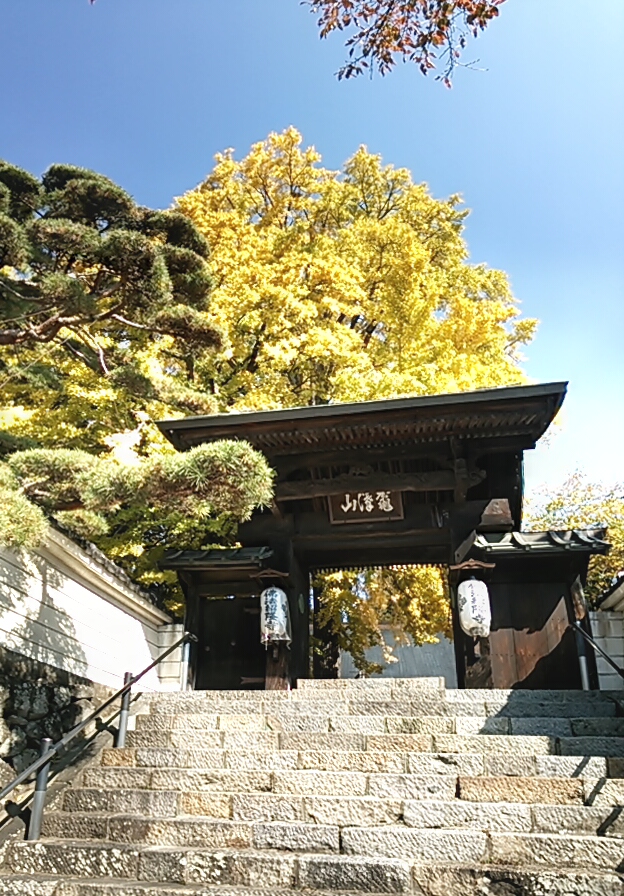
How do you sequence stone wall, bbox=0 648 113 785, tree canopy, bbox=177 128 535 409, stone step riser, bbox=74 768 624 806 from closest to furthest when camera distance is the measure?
stone step riser, bbox=74 768 624 806 < stone wall, bbox=0 648 113 785 < tree canopy, bbox=177 128 535 409

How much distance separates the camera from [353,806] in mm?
5012

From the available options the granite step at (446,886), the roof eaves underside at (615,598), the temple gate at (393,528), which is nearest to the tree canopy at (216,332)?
the temple gate at (393,528)

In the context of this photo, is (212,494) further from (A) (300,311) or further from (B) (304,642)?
(A) (300,311)

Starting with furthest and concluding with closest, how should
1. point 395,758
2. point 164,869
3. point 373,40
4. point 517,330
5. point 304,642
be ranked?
point 517,330
point 304,642
point 395,758
point 164,869
point 373,40

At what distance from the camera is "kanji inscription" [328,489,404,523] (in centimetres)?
985

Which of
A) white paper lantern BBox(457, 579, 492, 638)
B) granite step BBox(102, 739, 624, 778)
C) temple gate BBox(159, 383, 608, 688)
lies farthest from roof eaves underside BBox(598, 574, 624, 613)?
granite step BBox(102, 739, 624, 778)

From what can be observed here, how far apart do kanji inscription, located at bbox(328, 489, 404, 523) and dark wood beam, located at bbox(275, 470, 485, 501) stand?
0.39ft

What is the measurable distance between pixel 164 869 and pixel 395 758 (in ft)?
7.06

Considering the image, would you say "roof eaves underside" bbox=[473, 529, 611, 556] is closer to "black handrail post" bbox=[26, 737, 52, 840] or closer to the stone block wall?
the stone block wall

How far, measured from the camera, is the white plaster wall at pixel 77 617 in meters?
6.80

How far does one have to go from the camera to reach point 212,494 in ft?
21.9

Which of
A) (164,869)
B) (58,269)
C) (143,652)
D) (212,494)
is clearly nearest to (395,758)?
(164,869)

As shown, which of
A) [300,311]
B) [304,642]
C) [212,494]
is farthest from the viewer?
[300,311]

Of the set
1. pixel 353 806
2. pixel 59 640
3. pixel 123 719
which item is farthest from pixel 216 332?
pixel 353 806
